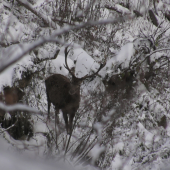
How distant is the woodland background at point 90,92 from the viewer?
117 inches

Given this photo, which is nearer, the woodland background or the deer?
the woodland background

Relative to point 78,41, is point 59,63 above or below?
below

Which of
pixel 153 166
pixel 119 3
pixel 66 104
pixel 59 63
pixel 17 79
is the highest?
pixel 119 3

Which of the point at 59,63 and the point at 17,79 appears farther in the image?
the point at 59,63

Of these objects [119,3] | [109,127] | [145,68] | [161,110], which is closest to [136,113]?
[161,110]

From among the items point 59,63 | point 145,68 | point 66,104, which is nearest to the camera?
point 66,104

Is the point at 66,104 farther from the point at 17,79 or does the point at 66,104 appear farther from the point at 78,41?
the point at 78,41

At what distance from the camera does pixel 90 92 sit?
418 centimetres

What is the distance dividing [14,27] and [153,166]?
4960mm

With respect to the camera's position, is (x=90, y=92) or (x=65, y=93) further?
(x=90, y=92)

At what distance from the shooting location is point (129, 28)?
28.0ft

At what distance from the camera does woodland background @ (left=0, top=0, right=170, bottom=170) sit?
2.98 meters

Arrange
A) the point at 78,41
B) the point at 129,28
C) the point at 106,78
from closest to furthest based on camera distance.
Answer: the point at 106,78, the point at 78,41, the point at 129,28

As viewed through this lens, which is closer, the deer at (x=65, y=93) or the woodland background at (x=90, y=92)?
the woodland background at (x=90, y=92)
